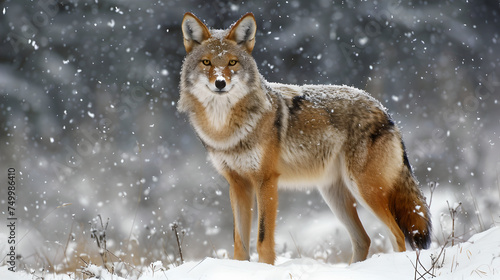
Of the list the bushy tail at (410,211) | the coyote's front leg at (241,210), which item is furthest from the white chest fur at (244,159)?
the bushy tail at (410,211)

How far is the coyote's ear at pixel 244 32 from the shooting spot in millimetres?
4109

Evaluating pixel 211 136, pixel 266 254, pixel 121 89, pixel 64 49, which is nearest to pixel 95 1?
pixel 64 49

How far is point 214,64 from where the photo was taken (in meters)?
3.94

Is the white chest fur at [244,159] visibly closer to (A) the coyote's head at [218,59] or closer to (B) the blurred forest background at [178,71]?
(A) the coyote's head at [218,59]

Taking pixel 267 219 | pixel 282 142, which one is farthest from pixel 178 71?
pixel 267 219

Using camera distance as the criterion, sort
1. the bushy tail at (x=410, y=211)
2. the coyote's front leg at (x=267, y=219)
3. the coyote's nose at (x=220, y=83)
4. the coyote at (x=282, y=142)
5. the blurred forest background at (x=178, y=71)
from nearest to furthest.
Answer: the coyote's nose at (x=220, y=83)
the coyote's front leg at (x=267, y=219)
the coyote at (x=282, y=142)
the bushy tail at (x=410, y=211)
the blurred forest background at (x=178, y=71)

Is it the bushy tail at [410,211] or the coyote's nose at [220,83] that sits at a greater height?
the coyote's nose at [220,83]

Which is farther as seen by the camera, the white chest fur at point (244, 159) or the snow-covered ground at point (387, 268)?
the white chest fur at point (244, 159)

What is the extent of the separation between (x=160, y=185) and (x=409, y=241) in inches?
304

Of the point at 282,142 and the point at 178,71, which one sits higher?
the point at 178,71

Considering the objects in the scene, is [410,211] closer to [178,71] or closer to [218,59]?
[218,59]

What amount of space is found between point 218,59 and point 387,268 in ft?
6.94

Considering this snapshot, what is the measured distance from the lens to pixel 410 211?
173 inches

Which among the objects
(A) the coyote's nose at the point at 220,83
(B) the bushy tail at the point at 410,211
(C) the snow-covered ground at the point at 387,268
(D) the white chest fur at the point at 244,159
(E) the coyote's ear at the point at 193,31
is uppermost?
(E) the coyote's ear at the point at 193,31
